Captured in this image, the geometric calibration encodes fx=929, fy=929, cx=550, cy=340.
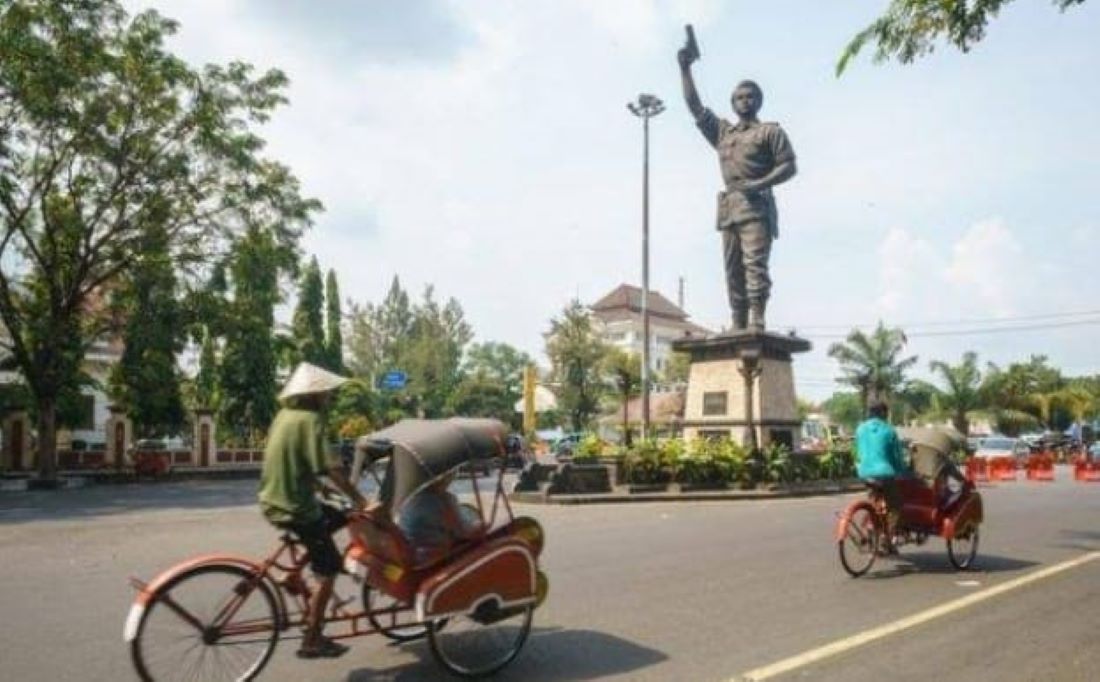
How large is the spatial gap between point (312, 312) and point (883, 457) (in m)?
49.7

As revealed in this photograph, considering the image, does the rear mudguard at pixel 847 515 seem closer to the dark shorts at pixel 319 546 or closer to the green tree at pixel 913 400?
the dark shorts at pixel 319 546

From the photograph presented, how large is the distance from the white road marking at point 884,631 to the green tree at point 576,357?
44.0 metres

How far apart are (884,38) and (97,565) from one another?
396 inches

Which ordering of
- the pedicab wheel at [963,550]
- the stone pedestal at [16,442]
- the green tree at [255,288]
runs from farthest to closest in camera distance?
1. the stone pedestal at [16,442]
2. the green tree at [255,288]
3. the pedicab wheel at [963,550]

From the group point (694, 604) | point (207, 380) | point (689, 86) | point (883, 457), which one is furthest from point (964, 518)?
point (207, 380)

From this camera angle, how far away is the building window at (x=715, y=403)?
2303 cm

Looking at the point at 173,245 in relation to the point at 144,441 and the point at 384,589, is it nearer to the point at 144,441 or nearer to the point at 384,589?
the point at 144,441

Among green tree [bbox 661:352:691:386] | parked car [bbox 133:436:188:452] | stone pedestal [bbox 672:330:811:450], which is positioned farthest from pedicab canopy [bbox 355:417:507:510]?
green tree [bbox 661:352:691:386]

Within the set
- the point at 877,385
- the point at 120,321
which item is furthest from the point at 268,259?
the point at 877,385

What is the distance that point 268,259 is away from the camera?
2633 cm

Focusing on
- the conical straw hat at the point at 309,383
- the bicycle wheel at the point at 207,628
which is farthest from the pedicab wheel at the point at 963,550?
the bicycle wheel at the point at 207,628

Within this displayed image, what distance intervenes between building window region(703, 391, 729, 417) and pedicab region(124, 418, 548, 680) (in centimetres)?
1752

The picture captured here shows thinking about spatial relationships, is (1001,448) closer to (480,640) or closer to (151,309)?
(151,309)

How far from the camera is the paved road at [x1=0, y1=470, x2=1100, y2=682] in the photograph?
Answer: 5633mm
